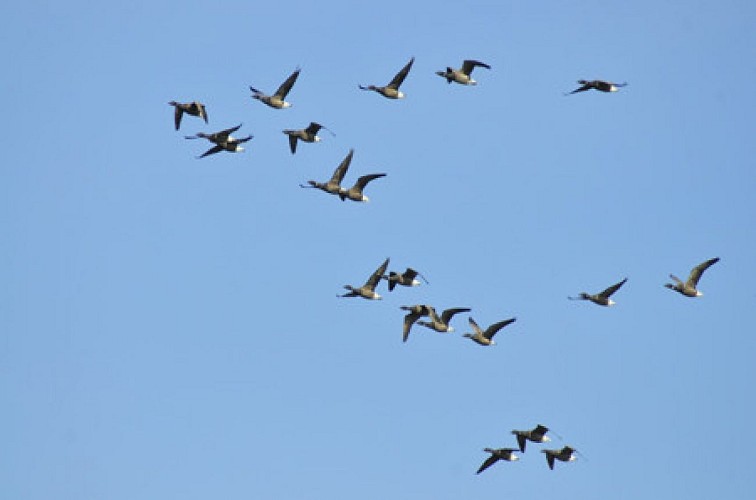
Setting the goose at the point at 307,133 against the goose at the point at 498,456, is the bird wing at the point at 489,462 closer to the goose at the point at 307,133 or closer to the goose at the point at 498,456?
the goose at the point at 498,456

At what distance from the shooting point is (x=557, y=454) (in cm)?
9106

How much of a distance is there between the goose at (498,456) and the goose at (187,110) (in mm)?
20763

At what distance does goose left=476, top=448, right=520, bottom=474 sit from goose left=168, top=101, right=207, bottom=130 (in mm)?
20763

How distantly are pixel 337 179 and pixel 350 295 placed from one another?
233 inches

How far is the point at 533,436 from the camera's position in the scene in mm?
91000

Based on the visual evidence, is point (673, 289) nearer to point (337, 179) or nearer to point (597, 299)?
point (597, 299)

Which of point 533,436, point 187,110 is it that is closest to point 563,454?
point 533,436

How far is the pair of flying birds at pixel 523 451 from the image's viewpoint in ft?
298

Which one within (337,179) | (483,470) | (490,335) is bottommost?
(483,470)

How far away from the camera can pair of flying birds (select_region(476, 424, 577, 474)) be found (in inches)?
3573

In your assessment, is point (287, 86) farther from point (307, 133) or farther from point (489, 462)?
point (489, 462)

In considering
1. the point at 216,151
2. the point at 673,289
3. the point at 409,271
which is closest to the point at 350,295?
the point at 409,271

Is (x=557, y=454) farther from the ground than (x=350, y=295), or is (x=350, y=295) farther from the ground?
(x=350, y=295)

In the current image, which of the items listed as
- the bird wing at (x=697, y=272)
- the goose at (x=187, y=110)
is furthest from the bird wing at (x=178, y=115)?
the bird wing at (x=697, y=272)
